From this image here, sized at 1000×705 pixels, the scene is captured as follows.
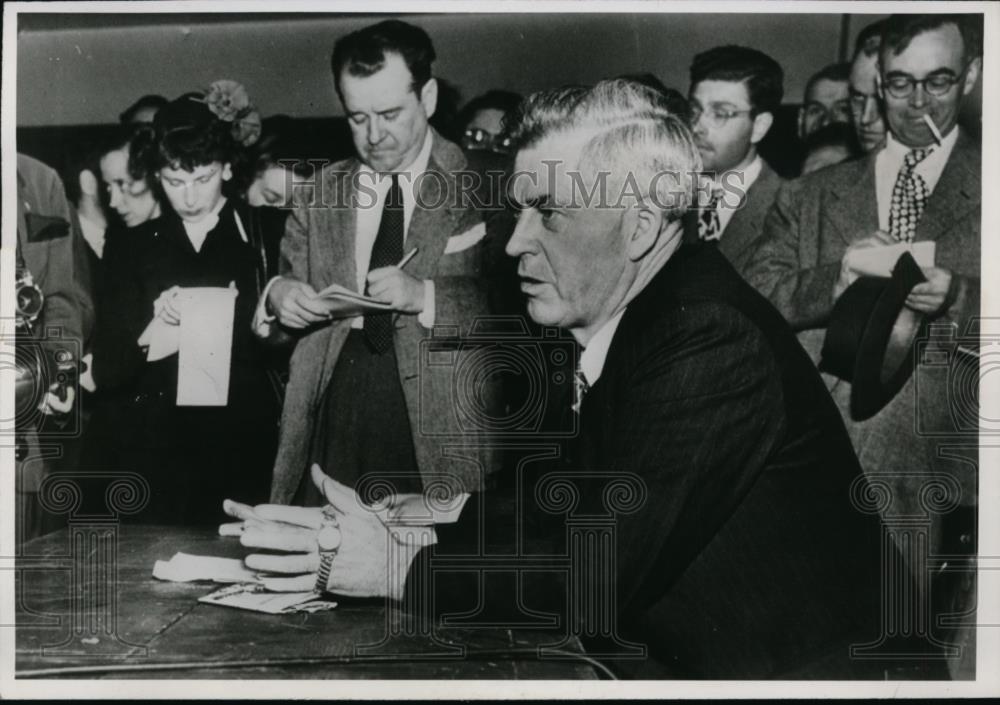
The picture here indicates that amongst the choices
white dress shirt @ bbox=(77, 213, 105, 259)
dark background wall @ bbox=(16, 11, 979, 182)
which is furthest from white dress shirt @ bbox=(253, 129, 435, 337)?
white dress shirt @ bbox=(77, 213, 105, 259)

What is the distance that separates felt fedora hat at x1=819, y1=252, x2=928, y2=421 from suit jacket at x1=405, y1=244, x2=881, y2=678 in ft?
0.48

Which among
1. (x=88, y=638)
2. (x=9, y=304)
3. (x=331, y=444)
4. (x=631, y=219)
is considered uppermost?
(x=631, y=219)

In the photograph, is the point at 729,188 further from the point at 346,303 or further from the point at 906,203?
the point at 346,303

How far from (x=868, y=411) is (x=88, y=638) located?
330 centimetres

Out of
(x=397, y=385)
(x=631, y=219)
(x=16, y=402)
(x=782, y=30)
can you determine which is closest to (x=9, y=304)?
(x=16, y=402)

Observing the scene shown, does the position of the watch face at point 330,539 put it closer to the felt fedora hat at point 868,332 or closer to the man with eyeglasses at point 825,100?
the felt fedora hat at point 868,332

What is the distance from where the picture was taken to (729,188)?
4.12 m

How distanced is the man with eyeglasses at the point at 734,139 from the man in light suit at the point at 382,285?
37.4 inches

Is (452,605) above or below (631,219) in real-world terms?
below

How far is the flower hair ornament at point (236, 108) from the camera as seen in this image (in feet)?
13.7

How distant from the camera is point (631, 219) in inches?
159

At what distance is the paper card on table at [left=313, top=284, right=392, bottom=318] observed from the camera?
4141 millimetres

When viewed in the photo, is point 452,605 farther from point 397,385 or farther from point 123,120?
point 123,120

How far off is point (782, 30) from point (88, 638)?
3.76m
